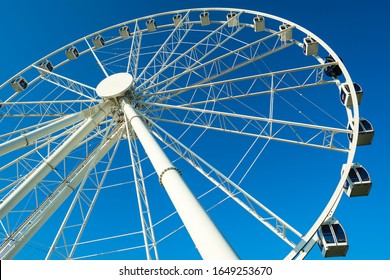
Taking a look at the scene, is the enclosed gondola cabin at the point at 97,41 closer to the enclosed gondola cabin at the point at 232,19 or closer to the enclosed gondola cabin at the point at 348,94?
the enclosed gondola cabin at the point at 232,19

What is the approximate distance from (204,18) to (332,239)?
16060 mm

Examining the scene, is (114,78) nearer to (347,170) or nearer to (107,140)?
(107,140)

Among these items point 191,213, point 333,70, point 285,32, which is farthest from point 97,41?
point 191,213

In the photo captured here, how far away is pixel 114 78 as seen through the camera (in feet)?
51.6

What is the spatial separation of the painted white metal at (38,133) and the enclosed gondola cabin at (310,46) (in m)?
10.8

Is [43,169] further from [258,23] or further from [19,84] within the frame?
[258,23]

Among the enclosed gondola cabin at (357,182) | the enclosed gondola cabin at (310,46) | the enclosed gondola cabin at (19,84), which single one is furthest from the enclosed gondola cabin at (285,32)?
the enclosed gondola cabin at (19,84)

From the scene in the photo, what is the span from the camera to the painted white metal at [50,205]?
10.9m

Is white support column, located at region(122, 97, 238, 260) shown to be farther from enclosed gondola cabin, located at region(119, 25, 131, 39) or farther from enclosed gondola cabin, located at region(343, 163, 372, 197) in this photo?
enclosed gondola cabin, located at region(119, 25, 131, 39)

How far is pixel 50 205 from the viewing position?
12367 millimetres

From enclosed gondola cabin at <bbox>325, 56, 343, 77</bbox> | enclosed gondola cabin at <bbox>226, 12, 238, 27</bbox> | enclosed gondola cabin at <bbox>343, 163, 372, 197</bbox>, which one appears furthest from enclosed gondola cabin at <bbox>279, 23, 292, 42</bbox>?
enclosed gondola cabin at <bbox>343, 163, 372, 197</bbox>

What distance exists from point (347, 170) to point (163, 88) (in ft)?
29.6

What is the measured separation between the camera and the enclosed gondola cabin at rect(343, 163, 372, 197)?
11.2 meters
